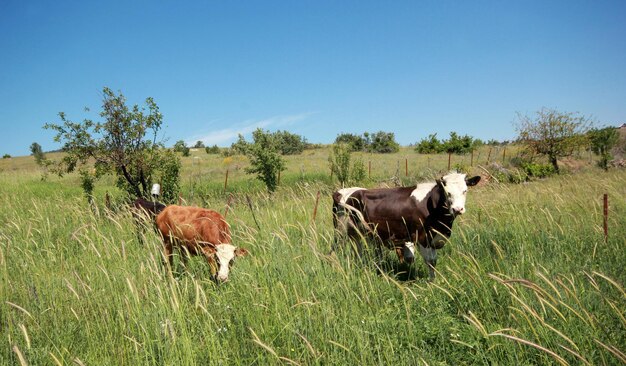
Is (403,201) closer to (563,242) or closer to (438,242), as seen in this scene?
(438,242)

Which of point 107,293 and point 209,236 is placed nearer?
point 107,293

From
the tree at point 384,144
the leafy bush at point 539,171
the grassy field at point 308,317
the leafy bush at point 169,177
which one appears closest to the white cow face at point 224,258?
the grassy field at point 308,317

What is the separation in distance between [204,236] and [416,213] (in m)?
3.60

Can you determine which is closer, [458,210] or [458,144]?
[458,210]

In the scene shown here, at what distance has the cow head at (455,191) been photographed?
16.3ft

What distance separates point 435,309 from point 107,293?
11.3 ft

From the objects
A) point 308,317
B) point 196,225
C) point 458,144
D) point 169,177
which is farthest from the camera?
point 458,144

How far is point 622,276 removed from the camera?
156 inches

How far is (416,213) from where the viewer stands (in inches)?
223

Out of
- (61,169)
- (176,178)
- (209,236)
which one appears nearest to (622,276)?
(209,236)

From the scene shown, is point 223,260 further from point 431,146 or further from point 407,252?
point 431,146

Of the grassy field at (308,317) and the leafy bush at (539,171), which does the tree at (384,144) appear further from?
the grassy field at (308,317)

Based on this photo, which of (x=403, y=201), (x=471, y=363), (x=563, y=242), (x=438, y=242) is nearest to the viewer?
(x=471, y=363)

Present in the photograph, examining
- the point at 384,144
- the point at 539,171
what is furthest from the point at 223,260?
the point at 384,144
